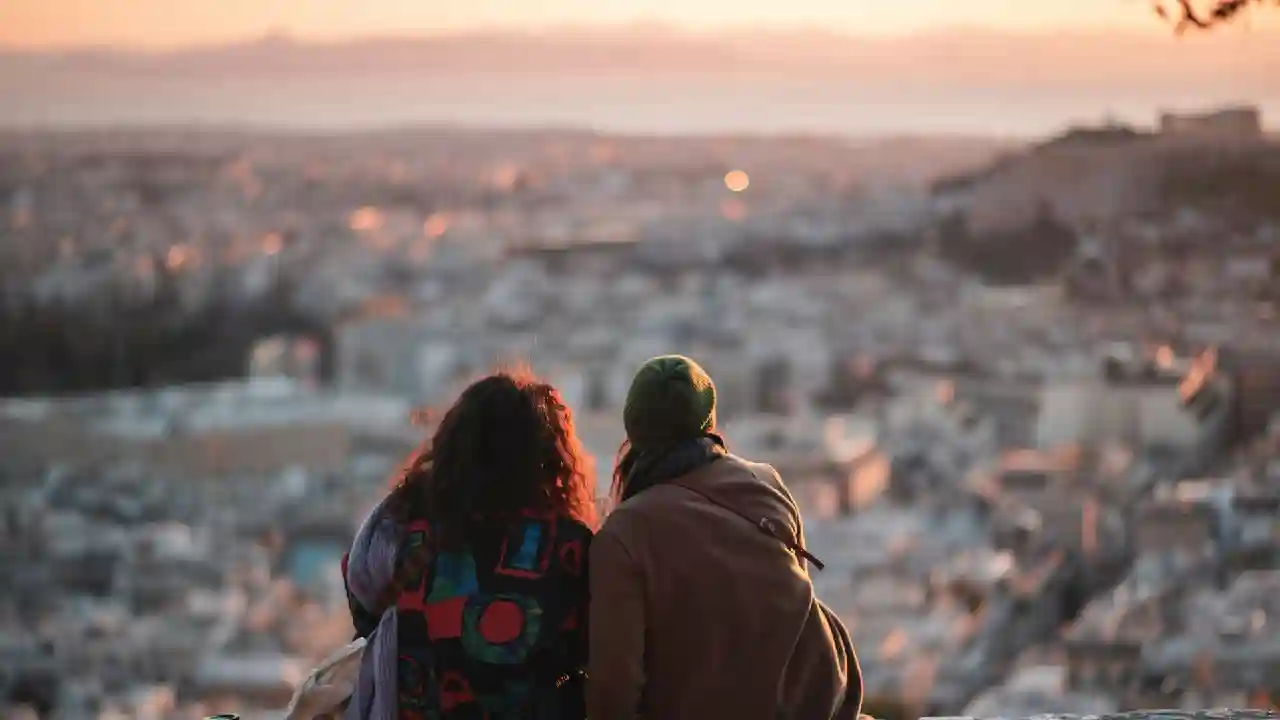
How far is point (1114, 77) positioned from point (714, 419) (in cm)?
2113

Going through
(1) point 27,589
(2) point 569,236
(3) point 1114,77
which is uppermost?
(3) point 1114,77

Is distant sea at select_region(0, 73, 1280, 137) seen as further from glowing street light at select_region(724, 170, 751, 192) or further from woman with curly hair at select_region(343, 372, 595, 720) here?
woman with curly hair at select_region(343, 372, 595, 720)

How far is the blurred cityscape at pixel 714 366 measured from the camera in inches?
487

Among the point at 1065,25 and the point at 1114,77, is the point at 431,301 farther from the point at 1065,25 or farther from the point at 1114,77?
the point at 1065,25

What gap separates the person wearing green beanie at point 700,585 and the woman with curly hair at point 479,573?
5cm

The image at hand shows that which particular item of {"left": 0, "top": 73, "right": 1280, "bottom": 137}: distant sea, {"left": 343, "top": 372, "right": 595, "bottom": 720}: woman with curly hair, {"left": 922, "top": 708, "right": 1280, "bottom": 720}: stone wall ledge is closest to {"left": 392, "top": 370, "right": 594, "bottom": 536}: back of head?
{"left": 343, "top": 372, "right": 595, "bottom": 720}: woman with curly hair

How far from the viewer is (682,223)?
29.9 m

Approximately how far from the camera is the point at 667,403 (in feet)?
6.53

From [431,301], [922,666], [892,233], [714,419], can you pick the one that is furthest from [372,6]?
[714,419]

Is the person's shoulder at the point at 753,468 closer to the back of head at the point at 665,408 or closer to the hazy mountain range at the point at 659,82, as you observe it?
the back of head at the point at 665,408

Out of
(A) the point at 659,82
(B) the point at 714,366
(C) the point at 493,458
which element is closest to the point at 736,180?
(A) the point at 659,82

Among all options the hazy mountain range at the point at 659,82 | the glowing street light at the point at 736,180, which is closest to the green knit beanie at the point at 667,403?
the hazy mountain range at the point at 659,82

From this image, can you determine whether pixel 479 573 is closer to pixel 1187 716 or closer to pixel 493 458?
pixel 493 458

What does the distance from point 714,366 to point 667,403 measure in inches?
825
